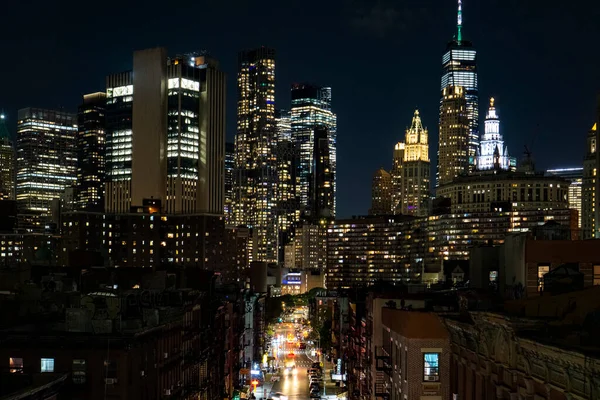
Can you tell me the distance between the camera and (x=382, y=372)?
7862 centimetres

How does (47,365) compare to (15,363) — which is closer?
(15,363)

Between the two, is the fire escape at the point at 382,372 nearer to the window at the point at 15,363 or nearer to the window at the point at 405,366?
the window at the point at 405,366

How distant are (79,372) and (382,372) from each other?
33273 mm

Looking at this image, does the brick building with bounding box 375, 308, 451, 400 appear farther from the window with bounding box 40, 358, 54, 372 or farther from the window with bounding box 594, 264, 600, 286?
the window with bounding box 40, 358, 54, 372

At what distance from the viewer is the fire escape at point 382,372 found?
234 feet

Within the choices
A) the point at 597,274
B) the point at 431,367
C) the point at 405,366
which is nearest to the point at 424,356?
the point at 431,367

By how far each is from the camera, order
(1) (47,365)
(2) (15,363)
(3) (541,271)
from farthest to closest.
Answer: (3) (541,271) < (1) (47,365) < (2) (15,363)

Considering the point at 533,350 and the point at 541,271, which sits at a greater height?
the point at 541,271

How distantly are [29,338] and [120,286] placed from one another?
4414 cm

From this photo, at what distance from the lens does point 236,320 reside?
125438 mm

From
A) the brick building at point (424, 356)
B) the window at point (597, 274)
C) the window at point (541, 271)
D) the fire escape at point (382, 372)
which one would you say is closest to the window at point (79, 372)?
the brick building at point (424, 356)

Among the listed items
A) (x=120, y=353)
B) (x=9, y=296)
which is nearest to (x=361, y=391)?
(x=9, y=296)

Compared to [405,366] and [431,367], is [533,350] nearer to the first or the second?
[431,367]

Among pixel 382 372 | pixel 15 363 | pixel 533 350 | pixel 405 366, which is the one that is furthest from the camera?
pixel 382 372
